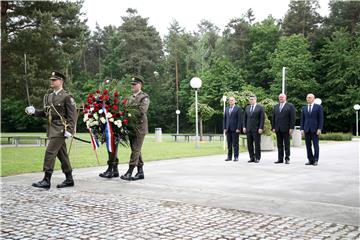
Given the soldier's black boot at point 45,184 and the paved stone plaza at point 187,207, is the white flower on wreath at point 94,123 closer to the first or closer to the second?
the paved stone plaza at point 187,207

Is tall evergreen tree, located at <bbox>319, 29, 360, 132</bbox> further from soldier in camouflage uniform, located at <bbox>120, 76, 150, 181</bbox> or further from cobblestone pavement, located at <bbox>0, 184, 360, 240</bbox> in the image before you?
cobblestone pavement, located at <bbox>0, 184, 360, 240</bbox>

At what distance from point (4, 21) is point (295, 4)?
38.9m

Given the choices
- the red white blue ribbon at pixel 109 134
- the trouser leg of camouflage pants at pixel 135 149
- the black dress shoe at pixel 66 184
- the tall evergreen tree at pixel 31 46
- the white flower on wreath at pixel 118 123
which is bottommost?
the black dress shoe at pixel 66 184

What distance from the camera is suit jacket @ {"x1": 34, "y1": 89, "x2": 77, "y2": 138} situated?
7.61 metres

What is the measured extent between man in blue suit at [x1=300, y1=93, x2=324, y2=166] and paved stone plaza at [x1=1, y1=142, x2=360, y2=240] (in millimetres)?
2220

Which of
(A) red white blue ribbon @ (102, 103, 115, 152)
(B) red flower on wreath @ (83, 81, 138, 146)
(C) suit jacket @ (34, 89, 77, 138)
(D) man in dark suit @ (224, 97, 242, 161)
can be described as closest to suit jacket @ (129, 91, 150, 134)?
(B) red flower on wreath @ (83, 81, 138, 146)

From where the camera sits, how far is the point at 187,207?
5.88 meters

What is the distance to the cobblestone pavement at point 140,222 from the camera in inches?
177

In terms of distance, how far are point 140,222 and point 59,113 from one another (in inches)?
133

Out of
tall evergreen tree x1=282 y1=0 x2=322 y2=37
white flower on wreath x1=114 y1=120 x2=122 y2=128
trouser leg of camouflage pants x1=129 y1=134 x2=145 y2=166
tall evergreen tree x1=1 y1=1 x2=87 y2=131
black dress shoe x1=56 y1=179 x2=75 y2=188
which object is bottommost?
black dress shoe x1=56 y1=179 x2=75 y2=188

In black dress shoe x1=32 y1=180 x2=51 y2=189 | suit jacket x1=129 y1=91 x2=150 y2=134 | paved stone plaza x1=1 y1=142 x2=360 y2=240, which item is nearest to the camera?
paved stone plaza x1=1 y1=142 x2=360 y2=240

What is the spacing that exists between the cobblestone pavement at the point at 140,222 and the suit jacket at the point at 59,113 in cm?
148

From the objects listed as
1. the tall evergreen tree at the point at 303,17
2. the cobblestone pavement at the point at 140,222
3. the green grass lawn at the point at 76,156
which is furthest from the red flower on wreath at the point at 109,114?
the tall evergreen tree at the point at 303,17

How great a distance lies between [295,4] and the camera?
54156 mm
